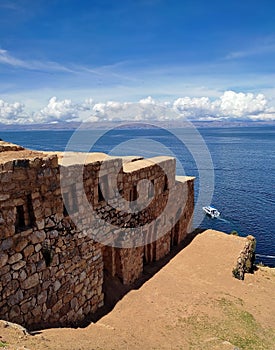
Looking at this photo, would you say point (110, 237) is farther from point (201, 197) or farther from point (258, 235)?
point (201, 197)

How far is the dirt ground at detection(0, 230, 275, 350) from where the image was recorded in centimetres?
859

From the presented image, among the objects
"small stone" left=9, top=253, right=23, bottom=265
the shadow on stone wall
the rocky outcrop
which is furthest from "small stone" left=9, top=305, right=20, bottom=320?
the rocky outcrop

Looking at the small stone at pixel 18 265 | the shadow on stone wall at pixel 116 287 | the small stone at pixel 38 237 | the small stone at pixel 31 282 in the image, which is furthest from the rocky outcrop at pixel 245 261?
the small stone at pixel 18 265

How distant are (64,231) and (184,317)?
592 cm

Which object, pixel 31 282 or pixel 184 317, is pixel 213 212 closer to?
pixel 184 317

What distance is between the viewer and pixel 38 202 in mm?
8742

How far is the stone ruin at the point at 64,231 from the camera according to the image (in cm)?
812

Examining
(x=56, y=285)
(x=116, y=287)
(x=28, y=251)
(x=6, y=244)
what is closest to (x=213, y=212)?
(x=116, y=287)

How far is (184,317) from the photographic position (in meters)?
12.1

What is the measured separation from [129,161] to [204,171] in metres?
55.5

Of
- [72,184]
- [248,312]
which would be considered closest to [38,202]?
[72,184]

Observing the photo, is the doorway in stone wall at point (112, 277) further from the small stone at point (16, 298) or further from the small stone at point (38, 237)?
the small stone at point (16, 298)

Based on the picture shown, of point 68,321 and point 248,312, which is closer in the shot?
point 68,321

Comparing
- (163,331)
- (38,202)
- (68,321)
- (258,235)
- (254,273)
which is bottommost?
(258,235)
